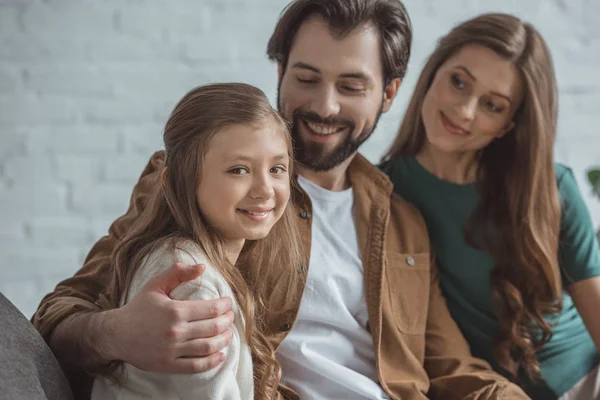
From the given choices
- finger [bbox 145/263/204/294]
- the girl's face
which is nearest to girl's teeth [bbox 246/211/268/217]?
the girl's face

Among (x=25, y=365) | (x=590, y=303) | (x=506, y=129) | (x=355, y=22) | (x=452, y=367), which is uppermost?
(x=355, y=22)

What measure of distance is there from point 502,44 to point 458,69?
10 centimetres

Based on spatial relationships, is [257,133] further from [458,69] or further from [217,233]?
[458,69]

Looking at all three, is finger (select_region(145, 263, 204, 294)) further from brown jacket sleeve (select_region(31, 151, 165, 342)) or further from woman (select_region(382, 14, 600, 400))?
woman (select_region(382, 14, 600, 400))

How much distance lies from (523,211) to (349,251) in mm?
402

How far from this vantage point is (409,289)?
1.60m

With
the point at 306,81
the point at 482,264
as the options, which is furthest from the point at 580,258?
the point at 306,81

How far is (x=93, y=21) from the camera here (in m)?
2.38

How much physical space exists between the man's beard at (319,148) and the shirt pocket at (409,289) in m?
0.21

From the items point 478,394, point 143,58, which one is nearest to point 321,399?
point 478,394

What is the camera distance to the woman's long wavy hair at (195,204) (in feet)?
3.79

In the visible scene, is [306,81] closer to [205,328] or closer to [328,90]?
[328,90]

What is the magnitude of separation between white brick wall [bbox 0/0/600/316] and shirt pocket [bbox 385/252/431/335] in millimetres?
1019

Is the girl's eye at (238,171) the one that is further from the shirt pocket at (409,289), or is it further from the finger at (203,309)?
the shirt pocket at (409,289)
